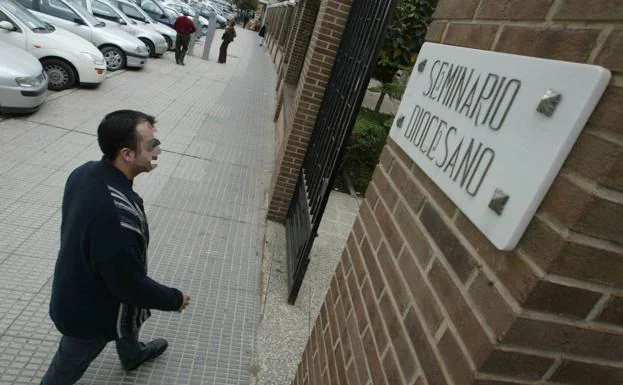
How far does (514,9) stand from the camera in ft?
3.64

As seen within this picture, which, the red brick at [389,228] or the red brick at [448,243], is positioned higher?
the red brick at [448,243]

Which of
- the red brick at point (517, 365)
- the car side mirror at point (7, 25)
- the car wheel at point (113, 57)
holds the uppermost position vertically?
the red brick at point (517, 365)

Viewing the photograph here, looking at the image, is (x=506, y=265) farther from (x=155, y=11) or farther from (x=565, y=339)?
(x=155, y=11)

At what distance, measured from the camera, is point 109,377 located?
9.60 feet

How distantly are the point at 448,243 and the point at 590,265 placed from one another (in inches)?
14.7

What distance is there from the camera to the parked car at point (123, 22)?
43.4 ft

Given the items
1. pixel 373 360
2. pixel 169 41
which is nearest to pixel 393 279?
pixel 373 360

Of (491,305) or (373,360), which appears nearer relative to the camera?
(491,305)

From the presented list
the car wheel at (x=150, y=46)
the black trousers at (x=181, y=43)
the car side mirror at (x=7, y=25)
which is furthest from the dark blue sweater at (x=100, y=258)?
the car wheel at (x=150, y=46)

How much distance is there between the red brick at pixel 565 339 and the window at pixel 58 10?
13035 mm

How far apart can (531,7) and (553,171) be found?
18.7 inches

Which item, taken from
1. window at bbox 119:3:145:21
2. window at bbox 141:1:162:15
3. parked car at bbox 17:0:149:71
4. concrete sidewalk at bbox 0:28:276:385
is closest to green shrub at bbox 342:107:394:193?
concrete sidewalk at bbox 0:28:276:385

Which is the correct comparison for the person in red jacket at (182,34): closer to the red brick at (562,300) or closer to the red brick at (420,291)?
the red brick at (420,291)

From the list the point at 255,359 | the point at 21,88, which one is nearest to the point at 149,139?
the point at 255,359
